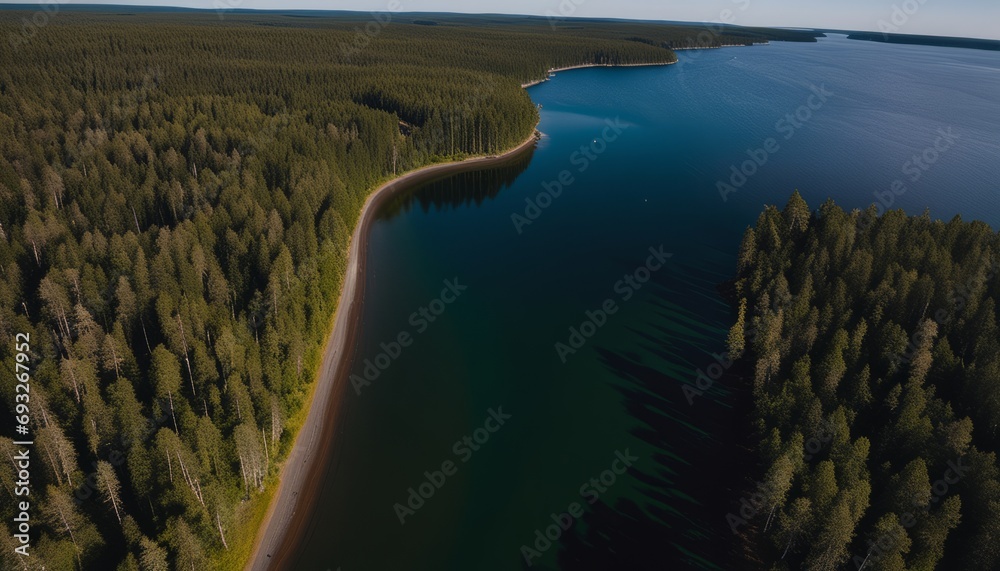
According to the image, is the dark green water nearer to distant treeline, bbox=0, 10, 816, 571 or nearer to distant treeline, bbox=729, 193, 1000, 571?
distant treeline, bbox=729, 193, 1000, 571

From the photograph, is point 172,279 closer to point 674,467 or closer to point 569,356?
point 569,356

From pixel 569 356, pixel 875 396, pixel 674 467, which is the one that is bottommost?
pixel 674 467

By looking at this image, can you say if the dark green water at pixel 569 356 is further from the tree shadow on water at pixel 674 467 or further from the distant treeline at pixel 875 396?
the distant treeline at pixel 875 396

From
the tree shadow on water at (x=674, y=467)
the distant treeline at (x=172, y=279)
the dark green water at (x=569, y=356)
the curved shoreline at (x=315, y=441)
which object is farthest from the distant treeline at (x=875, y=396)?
the distant treeline at (x=172, y=279)

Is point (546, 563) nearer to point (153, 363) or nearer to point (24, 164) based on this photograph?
point (153, 363)

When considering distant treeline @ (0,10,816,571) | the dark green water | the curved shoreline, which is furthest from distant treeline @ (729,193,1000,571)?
distant treeline @ (0,10,816,571)

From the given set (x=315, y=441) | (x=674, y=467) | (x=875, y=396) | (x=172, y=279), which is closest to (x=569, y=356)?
(x=674, y=467)
